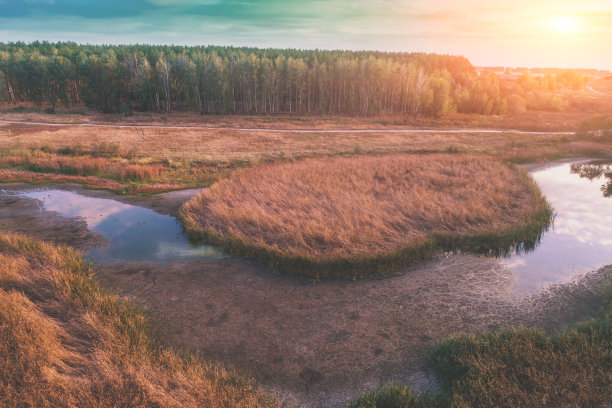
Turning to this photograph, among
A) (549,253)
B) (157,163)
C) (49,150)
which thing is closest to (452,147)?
(549,253)

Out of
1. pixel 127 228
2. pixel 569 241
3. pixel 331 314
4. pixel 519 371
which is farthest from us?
pixel 127 228

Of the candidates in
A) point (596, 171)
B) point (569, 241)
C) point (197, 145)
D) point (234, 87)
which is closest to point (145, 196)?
point (197, 145)

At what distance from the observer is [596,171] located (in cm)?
3077

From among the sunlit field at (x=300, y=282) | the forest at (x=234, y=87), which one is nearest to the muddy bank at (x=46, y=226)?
the sunlit field at (x=300, y=282)

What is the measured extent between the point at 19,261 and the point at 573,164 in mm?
43266

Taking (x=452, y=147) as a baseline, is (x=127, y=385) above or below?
below

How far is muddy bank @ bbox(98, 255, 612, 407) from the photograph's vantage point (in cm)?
829

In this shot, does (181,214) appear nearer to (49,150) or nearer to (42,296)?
(42,296)

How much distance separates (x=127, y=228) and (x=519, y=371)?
17.4 m

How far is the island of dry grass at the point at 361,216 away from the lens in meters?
13.8

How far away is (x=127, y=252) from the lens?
14.8m

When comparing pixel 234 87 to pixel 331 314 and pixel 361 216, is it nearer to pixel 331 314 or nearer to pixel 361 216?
pixel 361 216

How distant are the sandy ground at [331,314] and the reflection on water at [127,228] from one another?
1151 millimetres

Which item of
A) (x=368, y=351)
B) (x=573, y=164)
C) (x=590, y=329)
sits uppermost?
(x=573, y=164)
